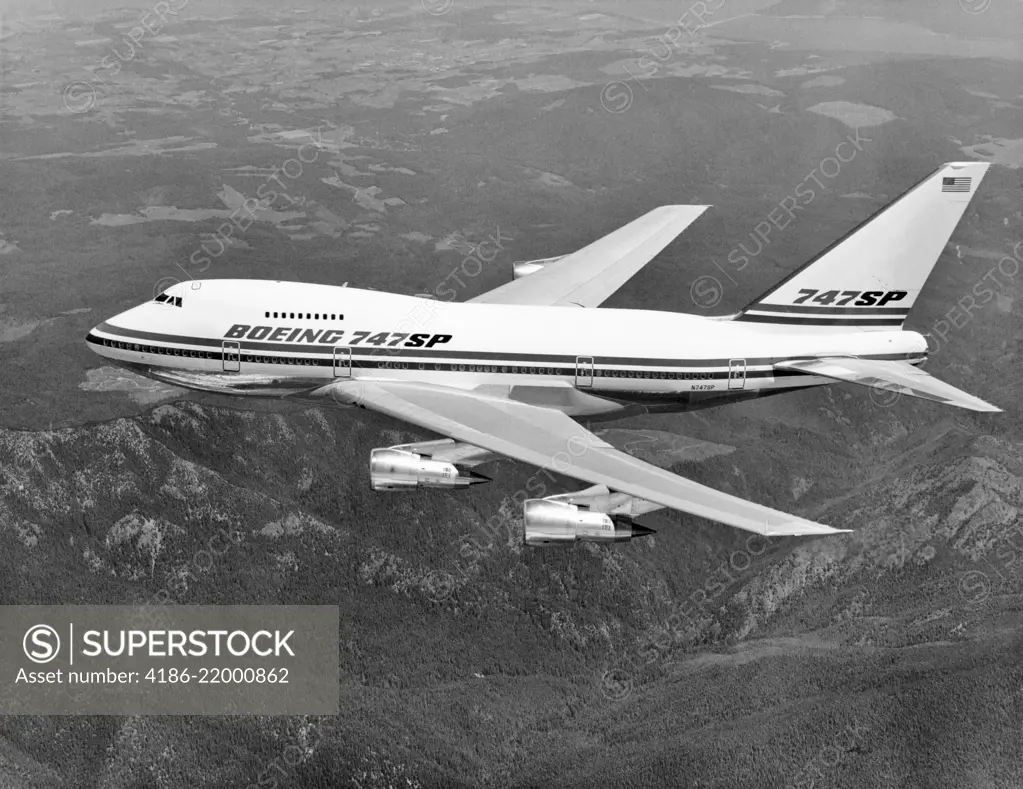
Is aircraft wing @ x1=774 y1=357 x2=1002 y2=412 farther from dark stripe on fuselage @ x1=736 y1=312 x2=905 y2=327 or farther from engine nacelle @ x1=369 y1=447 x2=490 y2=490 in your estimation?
engine nacelle @ x1=369 y1=447 x2=490 y2=490

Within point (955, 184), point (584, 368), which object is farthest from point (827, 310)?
point (584, 368)

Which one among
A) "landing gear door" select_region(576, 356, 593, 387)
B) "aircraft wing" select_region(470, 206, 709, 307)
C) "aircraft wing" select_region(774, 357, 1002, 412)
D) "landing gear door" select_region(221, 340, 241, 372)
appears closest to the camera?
"aircraft wing" select_region(774, 357, 1002, 412)

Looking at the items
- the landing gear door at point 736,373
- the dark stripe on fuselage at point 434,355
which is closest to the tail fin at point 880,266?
the landing gear door at point 736,373

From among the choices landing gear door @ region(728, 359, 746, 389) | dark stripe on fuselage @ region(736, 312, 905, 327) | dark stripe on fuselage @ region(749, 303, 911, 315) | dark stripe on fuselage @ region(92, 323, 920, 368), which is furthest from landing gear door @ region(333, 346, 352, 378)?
dark stripe on fuselage @ region(749, 303, 911, 315)

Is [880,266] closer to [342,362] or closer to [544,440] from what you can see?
[544,440]

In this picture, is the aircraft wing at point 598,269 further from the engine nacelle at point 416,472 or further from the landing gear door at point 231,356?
the engine nacelle at point 416,472
